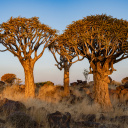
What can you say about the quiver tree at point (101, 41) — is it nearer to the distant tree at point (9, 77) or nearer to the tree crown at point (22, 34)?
the tree crown at point (22, 34)

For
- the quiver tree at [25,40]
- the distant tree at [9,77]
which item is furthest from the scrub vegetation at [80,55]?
the distant tree at [9,77]

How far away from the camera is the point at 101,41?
1220 cm

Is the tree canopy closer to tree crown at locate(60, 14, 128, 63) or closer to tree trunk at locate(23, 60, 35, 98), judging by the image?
tree crown at locate(60, 14, 128, 63)

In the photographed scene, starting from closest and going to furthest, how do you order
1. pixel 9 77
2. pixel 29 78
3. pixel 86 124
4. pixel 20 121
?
1. pixel 20 121
2. pixel 86 124
3. pixel 29 78
4. pixel 9 77

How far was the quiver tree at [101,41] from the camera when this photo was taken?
11.5m

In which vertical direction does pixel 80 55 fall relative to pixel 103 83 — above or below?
above

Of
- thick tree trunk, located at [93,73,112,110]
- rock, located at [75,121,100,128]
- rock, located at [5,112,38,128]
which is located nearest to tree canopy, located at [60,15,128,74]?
thick tree trunk, located at [93,73,112,110]

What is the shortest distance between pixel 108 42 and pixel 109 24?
1.43 meters

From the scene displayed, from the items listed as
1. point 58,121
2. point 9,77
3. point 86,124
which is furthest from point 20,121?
point 9,77

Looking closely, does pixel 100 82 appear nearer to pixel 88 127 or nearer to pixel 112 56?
pixel 112 56

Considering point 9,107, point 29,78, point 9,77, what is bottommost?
point 9,107

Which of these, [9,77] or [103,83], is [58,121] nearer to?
[103,83]

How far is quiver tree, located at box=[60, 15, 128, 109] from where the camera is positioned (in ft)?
37.9

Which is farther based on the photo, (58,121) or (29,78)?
(29,78)
